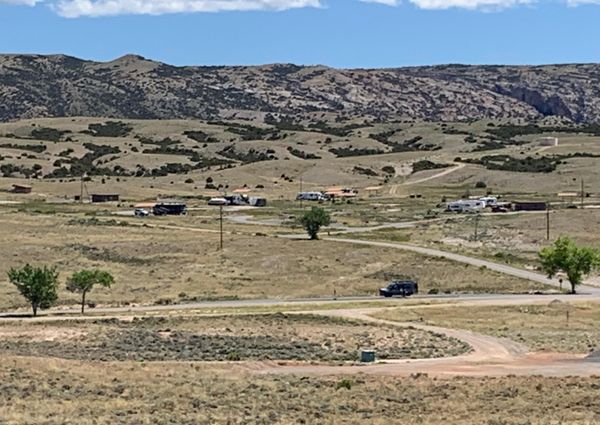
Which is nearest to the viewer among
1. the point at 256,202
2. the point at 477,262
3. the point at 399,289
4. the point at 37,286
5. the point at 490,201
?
the point at 37,286

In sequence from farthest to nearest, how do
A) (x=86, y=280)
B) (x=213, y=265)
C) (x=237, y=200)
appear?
(x=237, y=200), (x=213, y=265), (x=86, y=280)

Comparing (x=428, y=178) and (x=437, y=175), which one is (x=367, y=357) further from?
(x=437, y=175)

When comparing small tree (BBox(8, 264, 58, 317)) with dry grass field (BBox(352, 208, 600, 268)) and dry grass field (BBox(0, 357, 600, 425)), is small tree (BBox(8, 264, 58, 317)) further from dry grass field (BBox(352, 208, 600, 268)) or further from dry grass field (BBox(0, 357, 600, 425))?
dry grass field (BBox(352, 208, 600, 268))

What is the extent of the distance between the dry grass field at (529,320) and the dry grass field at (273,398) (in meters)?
15.4

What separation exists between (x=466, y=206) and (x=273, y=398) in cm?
10642

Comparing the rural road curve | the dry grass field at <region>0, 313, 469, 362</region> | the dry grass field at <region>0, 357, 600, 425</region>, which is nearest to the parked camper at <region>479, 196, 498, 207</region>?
the rural road curve

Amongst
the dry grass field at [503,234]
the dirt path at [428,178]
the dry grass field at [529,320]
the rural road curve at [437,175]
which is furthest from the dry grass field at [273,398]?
the rural road curve at [437,175]

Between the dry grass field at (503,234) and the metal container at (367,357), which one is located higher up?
the dry grass field at (503,234)

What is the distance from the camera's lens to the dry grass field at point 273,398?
31234 millimetres

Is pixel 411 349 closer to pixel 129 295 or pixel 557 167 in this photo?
pixel 129 295

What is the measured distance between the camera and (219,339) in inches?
2201

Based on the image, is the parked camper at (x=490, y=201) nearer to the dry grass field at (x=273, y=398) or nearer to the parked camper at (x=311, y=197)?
the parked camper at (x=311, y=197)

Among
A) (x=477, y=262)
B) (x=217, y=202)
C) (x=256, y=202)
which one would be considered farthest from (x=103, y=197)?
(x=477, y=262)

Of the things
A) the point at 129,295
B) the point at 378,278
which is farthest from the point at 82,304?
the point at 378,278
